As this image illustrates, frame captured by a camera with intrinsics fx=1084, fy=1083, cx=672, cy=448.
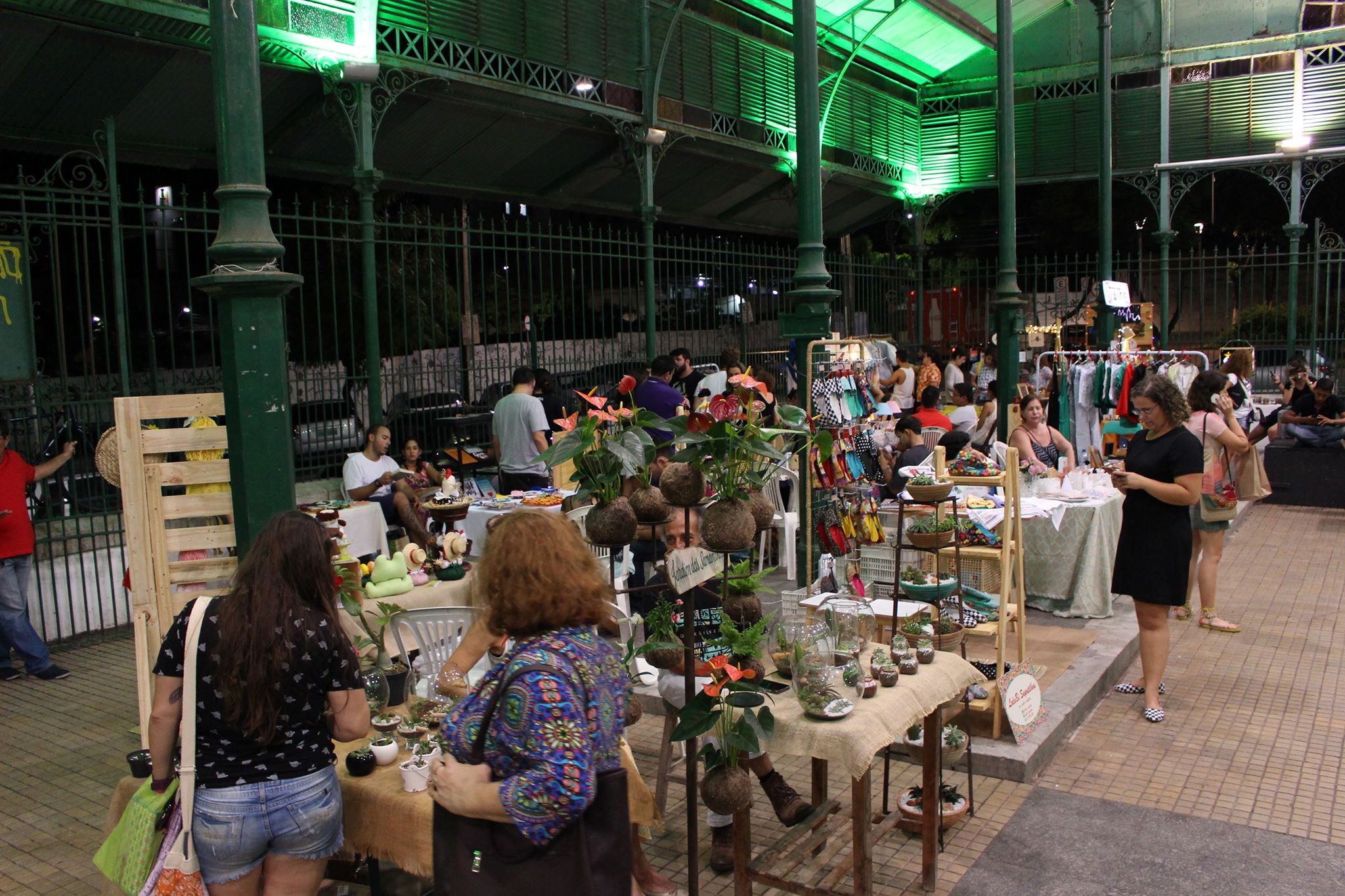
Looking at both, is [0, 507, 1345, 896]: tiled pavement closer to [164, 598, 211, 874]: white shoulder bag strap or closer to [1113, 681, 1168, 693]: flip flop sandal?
[1113, 681, 1168, 693]: flip flop sandal

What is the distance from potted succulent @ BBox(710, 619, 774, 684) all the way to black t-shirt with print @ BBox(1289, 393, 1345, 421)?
1132 centimetres

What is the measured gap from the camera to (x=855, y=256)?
23.8 metres

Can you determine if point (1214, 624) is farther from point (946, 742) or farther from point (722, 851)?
point (722, 851)

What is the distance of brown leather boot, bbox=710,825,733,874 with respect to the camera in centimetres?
428

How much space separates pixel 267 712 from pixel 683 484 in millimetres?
1477

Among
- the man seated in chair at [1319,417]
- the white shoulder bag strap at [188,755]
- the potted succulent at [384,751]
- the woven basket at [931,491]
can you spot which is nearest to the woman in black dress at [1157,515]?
the woven basket at [931,491]

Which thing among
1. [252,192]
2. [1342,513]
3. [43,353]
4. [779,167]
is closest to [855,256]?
[779,167]

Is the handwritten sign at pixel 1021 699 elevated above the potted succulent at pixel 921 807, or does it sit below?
above

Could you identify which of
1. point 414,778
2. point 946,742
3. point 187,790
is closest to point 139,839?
point 187,790

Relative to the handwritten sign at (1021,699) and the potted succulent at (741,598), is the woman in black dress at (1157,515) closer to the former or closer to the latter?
the handwritten sign at (1021,699)

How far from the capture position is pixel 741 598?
12.8ft

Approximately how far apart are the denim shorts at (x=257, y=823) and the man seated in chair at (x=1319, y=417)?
40.4 feet

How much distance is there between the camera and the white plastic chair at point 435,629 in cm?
476

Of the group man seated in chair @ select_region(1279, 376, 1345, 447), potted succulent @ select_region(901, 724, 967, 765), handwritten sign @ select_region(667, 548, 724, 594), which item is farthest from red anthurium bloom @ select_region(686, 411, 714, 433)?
man seated in chair @ select_region(1279, 376, 1345, 447)
